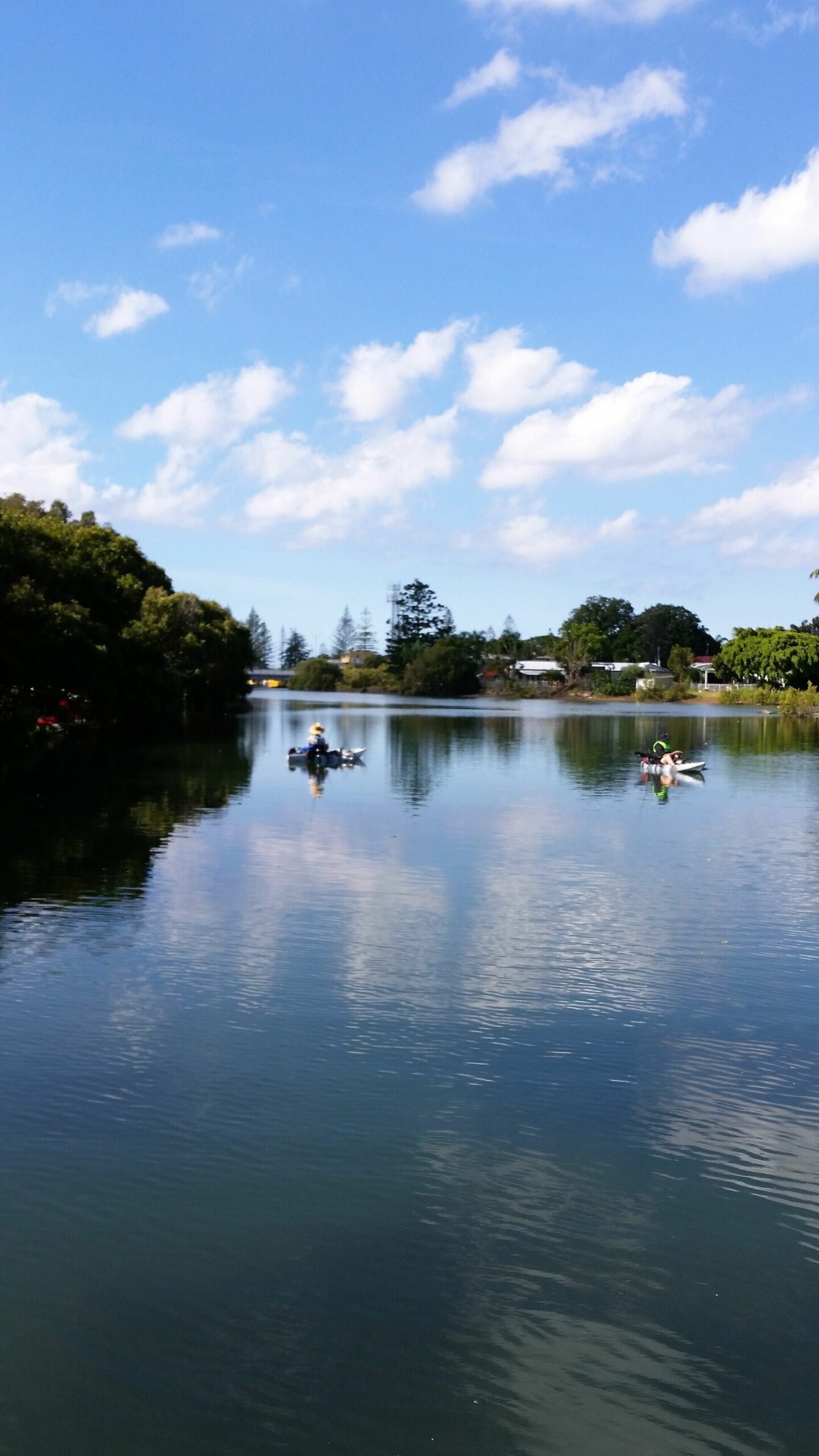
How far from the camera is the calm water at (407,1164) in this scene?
7625 millimetres

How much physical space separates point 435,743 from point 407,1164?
57.0 meters

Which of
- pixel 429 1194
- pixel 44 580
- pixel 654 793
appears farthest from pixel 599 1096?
pixel 44 580

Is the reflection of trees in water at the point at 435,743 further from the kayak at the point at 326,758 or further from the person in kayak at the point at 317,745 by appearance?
the person in kayak at the point at 317,745

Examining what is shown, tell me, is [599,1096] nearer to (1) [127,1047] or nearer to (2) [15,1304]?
(1) [127,1047]

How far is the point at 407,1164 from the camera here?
1077cm

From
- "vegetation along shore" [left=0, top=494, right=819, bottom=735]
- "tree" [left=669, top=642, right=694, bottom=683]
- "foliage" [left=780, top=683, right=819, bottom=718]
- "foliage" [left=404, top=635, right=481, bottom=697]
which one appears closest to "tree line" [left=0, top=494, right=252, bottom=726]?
"vegetation along shore" [left=0, top=494, right=819, bottom=735]

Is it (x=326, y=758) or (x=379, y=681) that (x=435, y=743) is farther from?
(x=379, y=681)

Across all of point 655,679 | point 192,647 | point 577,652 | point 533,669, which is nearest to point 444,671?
point 577,652

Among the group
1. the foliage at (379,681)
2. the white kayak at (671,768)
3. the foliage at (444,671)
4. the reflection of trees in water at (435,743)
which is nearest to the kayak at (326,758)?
the reflection of trees in water at (435,743)

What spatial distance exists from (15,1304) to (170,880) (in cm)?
1551

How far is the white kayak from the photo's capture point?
48594mm

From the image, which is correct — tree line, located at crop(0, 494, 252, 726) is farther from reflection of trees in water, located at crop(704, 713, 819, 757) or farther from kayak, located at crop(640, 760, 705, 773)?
reflection of trees in water, located at crop(704, 713, 819, 757)

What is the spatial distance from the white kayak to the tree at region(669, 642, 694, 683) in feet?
383

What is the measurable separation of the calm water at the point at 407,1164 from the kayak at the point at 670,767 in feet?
78.3
